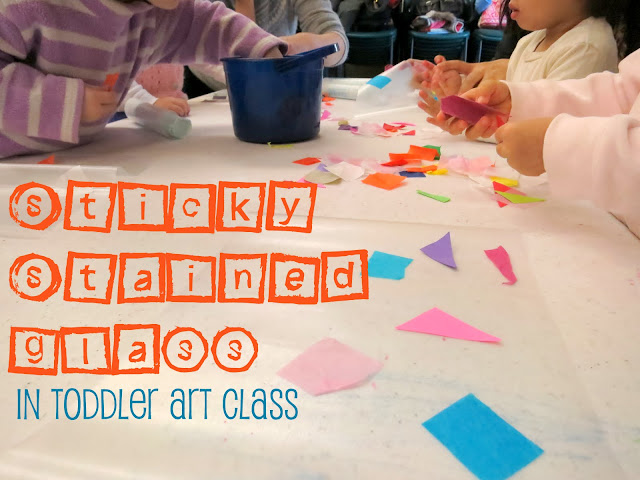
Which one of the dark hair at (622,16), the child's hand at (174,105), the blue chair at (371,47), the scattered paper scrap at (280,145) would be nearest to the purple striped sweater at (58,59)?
the child's hand at (174,105)

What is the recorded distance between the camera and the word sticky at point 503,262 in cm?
39

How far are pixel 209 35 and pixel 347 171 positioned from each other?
473 millimetres

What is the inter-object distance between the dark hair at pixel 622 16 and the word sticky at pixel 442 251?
0.63 m

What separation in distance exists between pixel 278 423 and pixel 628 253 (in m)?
0.36

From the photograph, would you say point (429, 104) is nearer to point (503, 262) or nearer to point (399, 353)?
point (503, 262)

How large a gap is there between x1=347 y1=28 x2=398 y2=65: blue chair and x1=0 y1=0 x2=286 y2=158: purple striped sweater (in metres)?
2.05

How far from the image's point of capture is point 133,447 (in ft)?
0.80

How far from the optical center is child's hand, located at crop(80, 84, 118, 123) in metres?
0.72

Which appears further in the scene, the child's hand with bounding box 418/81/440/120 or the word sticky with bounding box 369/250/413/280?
the child's hand with bounding box 418/81/440/120

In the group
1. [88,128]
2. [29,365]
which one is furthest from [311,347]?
[88,128]

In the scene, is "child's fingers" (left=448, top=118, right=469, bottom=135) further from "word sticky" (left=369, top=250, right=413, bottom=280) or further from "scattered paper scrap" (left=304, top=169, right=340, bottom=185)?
"word sticky" (left=369, top=250, right=413, bottom=280)

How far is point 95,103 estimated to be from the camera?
72 cm

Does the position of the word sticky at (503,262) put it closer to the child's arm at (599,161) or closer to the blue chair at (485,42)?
the child's arm at (599,161)

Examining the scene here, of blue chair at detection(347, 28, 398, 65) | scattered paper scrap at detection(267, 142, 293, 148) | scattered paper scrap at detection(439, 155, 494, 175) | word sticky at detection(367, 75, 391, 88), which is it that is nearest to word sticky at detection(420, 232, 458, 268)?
scattered paper scrap at detection(439, 155, 494, 175)
